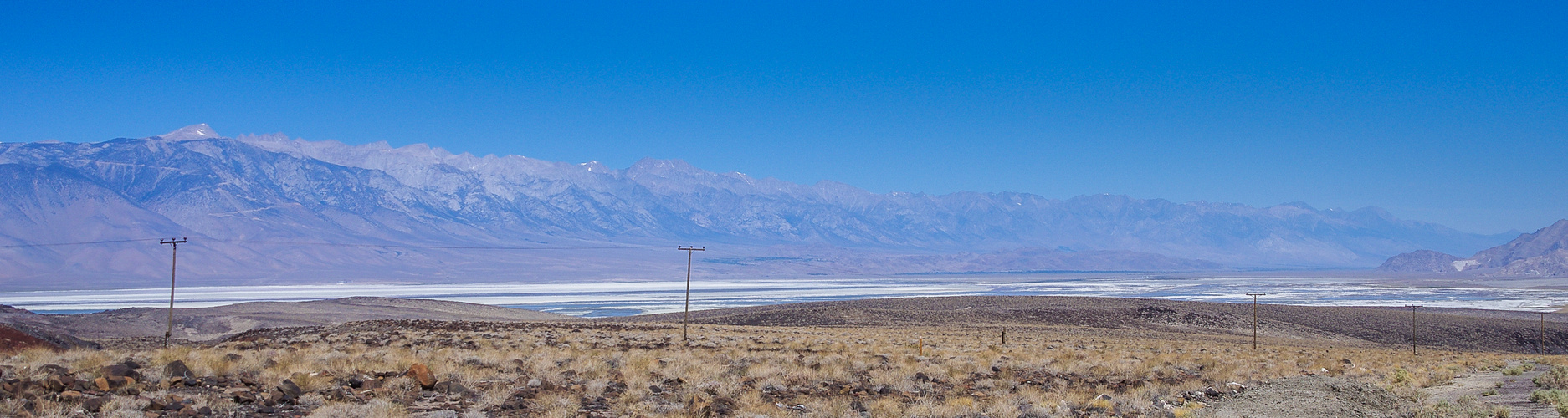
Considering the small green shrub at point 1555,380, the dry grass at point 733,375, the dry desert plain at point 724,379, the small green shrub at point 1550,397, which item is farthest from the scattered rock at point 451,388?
the small green shrub at point 1555,380

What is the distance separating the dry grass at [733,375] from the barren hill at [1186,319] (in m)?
24.9

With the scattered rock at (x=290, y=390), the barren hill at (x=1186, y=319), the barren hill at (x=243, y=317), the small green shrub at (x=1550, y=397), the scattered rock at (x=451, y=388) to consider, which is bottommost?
the barren hill at (x=243, y=317)

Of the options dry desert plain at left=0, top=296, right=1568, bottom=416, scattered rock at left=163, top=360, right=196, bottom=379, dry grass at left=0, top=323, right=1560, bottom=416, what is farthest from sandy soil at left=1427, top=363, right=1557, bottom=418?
scattered rock at left=163, top=360, right=196, bottom=379

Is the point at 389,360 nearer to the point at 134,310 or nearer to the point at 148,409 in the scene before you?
the point at 148,409

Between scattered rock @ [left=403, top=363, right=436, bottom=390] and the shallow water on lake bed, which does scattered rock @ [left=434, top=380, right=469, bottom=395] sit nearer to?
scattered rock @ [left=403, top=363, right=436, bottom=390]

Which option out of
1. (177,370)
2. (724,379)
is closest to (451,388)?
(177,370)

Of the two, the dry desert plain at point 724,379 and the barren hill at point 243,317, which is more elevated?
the dry desert plain at point 724,379

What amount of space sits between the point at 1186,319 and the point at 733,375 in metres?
46.7

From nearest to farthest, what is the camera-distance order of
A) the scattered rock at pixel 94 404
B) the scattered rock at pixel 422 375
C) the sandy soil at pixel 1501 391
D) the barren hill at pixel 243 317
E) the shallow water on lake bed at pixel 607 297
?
the scattered rock at pixel 94 404 < the sandy soil at pixel 1501 391 < the scattered rock at pixel 422 375 < the barren hill at pixel 243 317 < the shallow water on lake bed at pixel 607 297

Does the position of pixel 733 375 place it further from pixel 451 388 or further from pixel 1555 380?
pixel 1555 380

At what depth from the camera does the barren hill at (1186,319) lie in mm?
50344

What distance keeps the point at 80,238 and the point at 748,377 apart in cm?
19854

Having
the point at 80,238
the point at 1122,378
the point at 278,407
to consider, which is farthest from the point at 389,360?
the point at 80,238

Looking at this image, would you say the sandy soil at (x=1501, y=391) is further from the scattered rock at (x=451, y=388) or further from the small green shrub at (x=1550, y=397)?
the scattered rock at (x=451, y=388)
